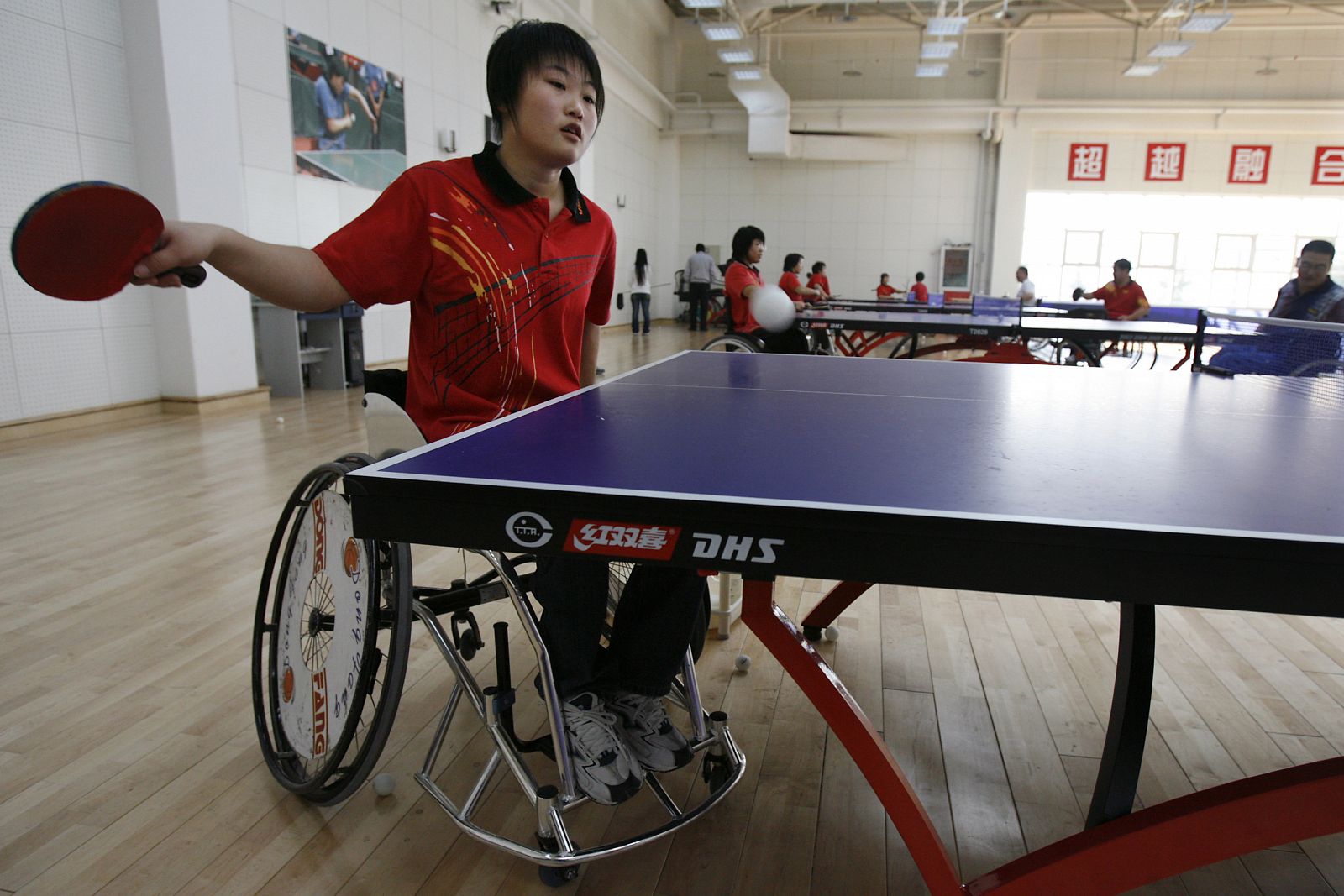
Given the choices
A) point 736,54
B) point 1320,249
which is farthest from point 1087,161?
point 1320,249

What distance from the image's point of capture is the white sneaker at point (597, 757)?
4.00ft

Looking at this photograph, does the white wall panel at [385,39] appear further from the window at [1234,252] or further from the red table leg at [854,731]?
the window at [1234,252]

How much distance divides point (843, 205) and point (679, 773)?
48.1 ft

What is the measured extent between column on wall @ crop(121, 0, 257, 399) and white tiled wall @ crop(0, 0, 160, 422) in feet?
0.35

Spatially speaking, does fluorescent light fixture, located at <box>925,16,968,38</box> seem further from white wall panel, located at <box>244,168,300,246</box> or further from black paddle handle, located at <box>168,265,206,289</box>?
black paddle handle, located at <box>168,265,206,289</box>

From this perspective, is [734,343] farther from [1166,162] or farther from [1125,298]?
[1166,162]

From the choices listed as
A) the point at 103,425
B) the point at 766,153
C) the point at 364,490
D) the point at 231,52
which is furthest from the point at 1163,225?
the point at 364,490

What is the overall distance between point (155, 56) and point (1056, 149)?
44.1 feet

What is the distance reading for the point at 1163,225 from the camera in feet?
47.8

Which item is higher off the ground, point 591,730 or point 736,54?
point 736,54

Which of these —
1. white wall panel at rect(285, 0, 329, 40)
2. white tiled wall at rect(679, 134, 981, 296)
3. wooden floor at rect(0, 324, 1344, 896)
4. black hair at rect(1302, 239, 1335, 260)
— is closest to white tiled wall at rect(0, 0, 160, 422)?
white wall panel at rect(285, 0, 329, 40)

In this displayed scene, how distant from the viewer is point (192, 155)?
486cm

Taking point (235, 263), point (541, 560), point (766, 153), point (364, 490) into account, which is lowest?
point (541, 560)

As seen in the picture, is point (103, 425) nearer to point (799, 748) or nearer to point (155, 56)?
point (155, 56)
